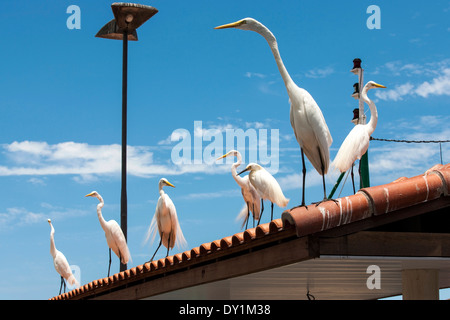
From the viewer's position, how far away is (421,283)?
6.98m

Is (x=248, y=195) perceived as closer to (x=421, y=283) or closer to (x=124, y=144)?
(x=124, y=144)

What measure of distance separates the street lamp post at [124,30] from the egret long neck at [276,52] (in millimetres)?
10085

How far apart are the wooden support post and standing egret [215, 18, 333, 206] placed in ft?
4.46

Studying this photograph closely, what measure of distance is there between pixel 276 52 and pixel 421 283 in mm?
2830

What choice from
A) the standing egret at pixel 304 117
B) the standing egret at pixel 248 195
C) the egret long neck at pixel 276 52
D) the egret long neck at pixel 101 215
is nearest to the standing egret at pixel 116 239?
the egret long neck at pixel 101 215

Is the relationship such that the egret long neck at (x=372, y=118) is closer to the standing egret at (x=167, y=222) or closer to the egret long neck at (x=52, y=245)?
the standing egret at (x=167, y=222)

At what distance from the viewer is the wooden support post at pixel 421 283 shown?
697 cm

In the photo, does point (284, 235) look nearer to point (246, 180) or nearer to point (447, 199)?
point (447, 199)

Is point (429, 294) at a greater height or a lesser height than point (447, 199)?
lesser

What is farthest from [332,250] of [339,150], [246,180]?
[246,180]

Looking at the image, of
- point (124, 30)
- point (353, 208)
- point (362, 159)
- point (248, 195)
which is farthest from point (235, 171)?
point (353, 208)

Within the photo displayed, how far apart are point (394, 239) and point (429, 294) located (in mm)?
1484
